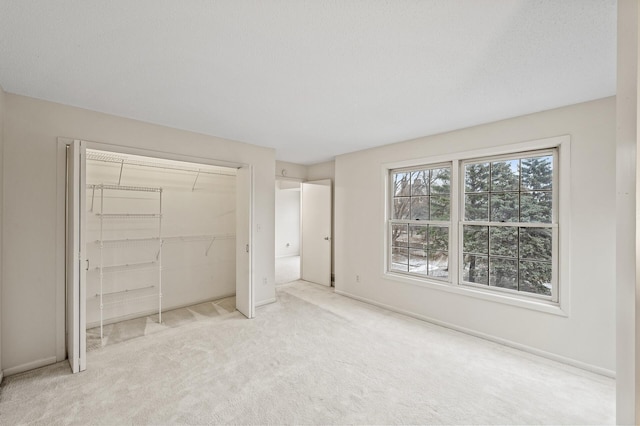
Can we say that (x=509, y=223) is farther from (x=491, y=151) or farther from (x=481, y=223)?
(x=491, y=151)

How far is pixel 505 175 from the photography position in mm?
2943

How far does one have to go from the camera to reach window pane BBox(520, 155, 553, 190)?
2682mm

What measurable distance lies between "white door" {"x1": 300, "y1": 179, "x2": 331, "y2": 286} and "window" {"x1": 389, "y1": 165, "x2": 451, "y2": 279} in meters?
1.47

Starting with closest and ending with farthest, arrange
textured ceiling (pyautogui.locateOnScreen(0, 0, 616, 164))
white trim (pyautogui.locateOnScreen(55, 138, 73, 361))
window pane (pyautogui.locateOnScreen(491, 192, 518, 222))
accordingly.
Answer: textured ceiling (pyautogui.locateOnScreen(0, 0, 616, 164)) < white trim (pyautogui.locateOnScreen(55, 138, 73, 361)) < window pane (pyautogui.locateOnScreen(491, 192, 518, 222))

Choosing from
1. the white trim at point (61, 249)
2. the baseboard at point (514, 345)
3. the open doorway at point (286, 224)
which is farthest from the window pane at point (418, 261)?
the open doorway at point (286, 224)

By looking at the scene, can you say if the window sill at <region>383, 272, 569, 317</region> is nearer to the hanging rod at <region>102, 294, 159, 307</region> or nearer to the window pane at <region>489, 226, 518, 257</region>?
the window pane at <region>489, 226, 518, 257</region>

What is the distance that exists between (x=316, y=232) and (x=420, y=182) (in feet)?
7.67

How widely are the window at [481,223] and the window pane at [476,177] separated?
0.01 m

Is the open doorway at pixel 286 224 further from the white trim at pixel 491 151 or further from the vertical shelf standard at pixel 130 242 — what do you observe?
the white trim at pixel 491 151

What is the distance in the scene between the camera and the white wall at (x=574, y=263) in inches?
90.2

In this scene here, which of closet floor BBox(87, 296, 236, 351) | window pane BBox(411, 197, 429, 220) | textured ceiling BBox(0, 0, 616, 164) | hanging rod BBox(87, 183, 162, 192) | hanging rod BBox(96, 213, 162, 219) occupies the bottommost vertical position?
closet floor BBox(87, 296, 236, 351)

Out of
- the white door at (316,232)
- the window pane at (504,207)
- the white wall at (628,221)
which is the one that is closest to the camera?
the white wall at (628,221)

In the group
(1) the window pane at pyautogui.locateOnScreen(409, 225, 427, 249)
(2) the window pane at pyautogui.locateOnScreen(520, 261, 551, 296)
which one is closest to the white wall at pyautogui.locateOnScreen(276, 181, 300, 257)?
(1) the window pane at pyautogui.locateOnScreen(409, 225, 427, 249)

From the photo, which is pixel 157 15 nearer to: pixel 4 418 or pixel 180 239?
pixel 4 418
